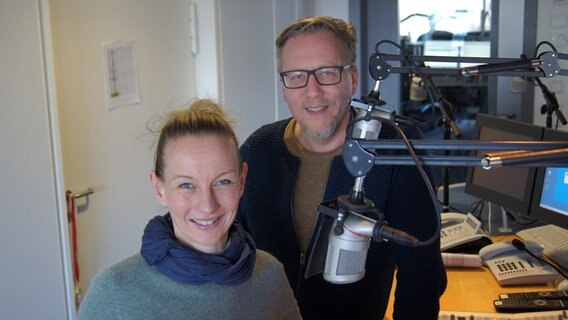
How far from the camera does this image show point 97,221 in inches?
108

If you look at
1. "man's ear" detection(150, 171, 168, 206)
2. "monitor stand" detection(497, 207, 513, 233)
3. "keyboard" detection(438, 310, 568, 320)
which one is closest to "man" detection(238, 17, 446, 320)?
"keyboard" detection(438, 310, 568, 320)

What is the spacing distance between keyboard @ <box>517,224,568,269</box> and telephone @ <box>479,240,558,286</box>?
0.16 feet

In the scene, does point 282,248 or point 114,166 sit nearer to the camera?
point 282,248

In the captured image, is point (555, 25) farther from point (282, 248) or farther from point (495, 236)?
point (282, 248)

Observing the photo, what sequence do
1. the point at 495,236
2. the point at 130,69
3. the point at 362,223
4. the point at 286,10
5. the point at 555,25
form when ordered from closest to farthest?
the point at 362,223 → the point at 495,236 → the point at 130,69 → the point at 555,25 → the point at 286,10

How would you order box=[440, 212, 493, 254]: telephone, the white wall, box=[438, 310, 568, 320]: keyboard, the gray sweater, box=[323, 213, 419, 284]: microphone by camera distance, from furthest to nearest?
box=[440, 212, 493, 254]: telephone → the white wall → box=[438, 310, 568, 320]: keyboard → the gray sweater → box=[323, 213, 419, 284]: microphone

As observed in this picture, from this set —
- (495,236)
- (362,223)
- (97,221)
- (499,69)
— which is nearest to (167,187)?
(362,223)

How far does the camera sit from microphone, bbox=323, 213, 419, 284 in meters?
0.98

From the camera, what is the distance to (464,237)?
2490mm

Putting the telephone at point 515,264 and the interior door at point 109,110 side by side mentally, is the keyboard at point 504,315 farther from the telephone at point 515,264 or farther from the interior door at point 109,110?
the interior door at point 109,110

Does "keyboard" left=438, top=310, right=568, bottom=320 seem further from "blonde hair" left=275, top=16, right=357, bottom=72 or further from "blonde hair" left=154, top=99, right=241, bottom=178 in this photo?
"blonde hair" left=154, top=99, right=241, bottom=178

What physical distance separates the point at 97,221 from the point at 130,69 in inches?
27.7

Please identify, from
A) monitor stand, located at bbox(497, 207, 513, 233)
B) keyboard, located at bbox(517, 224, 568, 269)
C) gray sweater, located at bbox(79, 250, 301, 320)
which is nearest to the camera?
gray sweater, located at bbox(79, 250, 301, 320)

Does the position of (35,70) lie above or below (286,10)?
below
